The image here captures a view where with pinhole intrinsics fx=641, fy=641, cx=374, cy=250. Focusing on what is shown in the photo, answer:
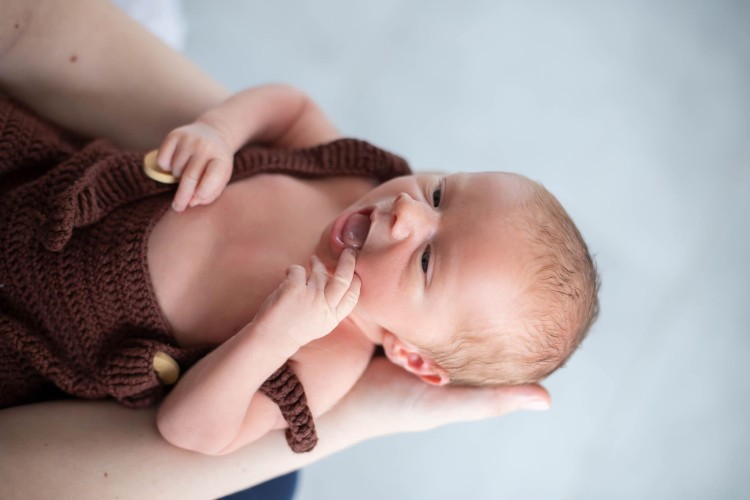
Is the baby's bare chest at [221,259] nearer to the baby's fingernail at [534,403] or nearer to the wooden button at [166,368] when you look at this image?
the wooden button at [166,368]

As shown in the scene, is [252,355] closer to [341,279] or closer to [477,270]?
[341,279]

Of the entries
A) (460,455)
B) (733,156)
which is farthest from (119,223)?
(733,156)

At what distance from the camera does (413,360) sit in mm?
1137

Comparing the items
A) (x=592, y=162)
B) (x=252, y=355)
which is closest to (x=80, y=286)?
(x=252, y=355)

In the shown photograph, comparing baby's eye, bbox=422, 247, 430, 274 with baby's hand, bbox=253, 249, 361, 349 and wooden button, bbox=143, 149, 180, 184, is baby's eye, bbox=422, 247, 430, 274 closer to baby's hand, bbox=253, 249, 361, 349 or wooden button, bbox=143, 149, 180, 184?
baby's hand, bbox=253, 249, 361, 349

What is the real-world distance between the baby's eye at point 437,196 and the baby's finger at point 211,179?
350 mm

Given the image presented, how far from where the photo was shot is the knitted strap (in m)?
1.01

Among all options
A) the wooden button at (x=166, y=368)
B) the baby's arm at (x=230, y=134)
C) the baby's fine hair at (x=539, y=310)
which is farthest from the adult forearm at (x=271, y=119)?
the baby's fine hair at (x=539, y=310)

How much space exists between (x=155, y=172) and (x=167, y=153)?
38 mm

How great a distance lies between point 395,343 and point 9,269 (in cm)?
64

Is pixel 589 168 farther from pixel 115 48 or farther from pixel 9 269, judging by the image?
pixel 9 269

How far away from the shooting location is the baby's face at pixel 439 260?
0.99 metres

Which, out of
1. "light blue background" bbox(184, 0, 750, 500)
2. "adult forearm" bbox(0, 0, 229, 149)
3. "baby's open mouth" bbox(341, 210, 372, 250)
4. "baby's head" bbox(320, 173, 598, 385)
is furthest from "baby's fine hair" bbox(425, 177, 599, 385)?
"light blue background" bbox(184, 0, 750, 500)

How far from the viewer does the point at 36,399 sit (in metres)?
1.09
